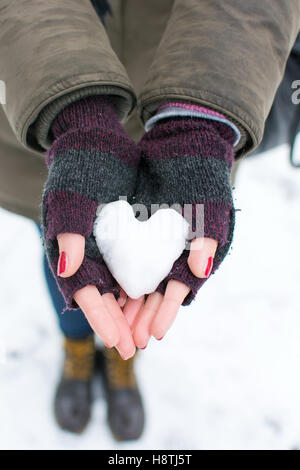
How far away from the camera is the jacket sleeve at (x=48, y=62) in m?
0.77

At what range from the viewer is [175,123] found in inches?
32.8

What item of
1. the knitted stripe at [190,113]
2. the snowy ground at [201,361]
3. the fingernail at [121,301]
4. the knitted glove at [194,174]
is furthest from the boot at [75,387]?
the knitted stripe at [190,113]

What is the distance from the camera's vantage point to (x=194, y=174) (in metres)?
0.80

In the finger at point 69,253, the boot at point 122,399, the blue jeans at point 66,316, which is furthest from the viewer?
the boot at point 122,399

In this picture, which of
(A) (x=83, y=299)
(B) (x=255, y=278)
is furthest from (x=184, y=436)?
(A) (x=83, y=299)

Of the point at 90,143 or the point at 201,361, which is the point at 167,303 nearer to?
the point at 90,143

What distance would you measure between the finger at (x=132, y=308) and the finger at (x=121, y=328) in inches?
1.6

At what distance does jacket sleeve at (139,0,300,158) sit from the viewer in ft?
2.60

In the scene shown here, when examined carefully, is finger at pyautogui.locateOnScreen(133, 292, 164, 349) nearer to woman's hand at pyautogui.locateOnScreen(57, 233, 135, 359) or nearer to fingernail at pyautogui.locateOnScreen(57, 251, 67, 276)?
woman's hand at pyautogui.locateOnScreen(57, 233, 135, 359)

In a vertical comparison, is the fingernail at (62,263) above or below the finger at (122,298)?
above

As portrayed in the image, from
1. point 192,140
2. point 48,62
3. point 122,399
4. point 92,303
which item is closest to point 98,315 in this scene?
point 92,303

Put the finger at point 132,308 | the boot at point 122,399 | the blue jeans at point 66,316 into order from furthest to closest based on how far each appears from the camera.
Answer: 1. the boot at point 122,399
2. the blue jeans at point 66,316
3. the finger at point 132,308

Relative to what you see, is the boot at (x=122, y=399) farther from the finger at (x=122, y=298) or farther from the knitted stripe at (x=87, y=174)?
the knitted stripe at (x=87, y=174)

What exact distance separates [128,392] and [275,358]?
24.5 inches
